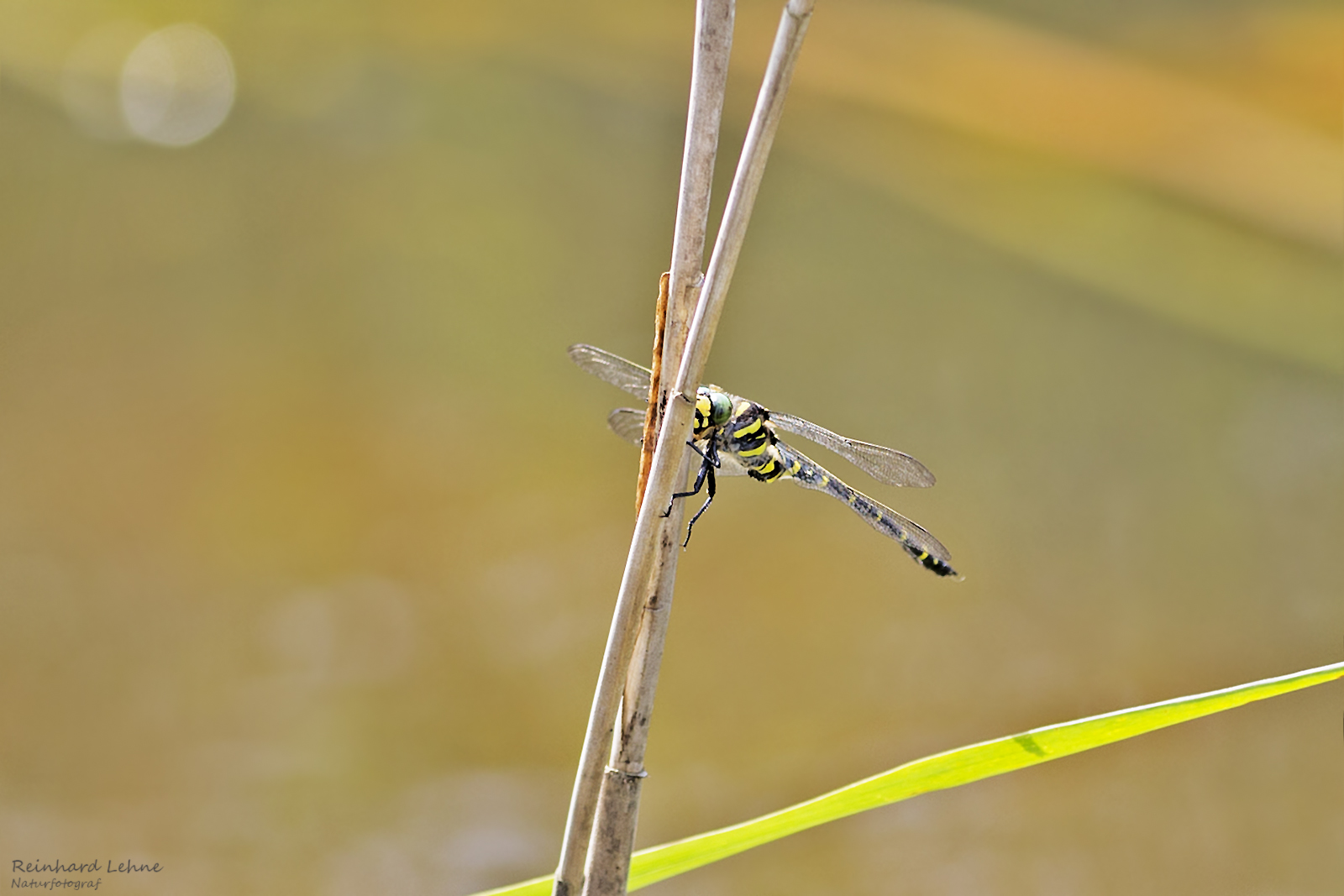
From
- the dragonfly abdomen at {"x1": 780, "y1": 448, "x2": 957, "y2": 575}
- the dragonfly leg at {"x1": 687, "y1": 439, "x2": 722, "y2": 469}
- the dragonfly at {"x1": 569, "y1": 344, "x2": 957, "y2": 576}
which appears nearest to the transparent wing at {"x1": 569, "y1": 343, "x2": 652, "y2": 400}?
the dragonfly at {"x1": 569, "y1": 344, "x2": 957, "y2": 576}

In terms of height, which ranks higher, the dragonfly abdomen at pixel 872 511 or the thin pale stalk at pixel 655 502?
the dragonfly abdomen at pixel 872 511

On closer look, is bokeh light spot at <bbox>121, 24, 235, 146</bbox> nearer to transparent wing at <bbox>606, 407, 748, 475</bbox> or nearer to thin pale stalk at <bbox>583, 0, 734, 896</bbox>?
transparent wing at <bbox>606, 407, 748, 475</bbox>

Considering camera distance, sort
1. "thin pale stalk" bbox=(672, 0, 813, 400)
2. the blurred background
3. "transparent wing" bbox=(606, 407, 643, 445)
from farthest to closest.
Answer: the blurred background → "transparent wing" bbox=(606, 407, 643, 445) → "thin pale stalk" bbox=(672, 0, 813, 400)

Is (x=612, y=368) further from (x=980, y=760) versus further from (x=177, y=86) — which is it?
(x=177, y=86)

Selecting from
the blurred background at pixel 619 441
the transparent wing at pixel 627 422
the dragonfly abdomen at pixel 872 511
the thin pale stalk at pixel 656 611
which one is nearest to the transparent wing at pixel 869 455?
the dragonfly abdomen at pixel 872 511

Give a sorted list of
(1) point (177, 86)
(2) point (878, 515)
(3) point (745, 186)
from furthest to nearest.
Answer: (1) point (177, 86)
(2) point (878, 515)
(3) point (745, 186)

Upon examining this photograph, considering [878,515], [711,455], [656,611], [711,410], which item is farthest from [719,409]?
[656,611]

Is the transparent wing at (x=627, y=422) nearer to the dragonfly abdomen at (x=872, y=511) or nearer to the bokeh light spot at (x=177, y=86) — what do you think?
the dragonfly abdomen at (x=872, y=511)
